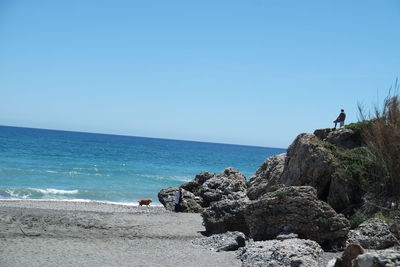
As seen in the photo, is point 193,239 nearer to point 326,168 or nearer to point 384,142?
point 326,168

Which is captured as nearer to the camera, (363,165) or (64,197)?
(363,165)

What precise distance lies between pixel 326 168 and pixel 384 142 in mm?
2994

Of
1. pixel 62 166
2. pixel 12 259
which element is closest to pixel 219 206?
pixel 12 259

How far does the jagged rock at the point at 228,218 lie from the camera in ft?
57.3

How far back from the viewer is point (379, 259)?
7621 millimetres

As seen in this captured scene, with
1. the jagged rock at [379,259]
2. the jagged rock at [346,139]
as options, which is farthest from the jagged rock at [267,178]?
the jagged rock at [379,259]

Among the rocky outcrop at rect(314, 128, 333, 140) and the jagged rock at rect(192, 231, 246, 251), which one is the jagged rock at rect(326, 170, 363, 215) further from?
the jagged rock at rect(192, 231, 246, 251)

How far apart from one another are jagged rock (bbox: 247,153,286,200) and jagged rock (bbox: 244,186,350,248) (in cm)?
668

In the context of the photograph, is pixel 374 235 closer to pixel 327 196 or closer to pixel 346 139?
pixel 327 196

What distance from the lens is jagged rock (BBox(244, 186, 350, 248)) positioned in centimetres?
1438

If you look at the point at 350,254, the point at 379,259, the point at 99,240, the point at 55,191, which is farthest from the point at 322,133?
the point at 55,191

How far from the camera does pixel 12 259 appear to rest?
39.8 feet

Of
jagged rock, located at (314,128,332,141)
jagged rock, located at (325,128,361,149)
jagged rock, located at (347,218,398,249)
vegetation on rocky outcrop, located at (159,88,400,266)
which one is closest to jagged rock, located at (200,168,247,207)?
vegetation on rocky outcrop, located at (159,88,400,266)

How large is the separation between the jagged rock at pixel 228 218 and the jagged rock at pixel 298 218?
6.48 feet
